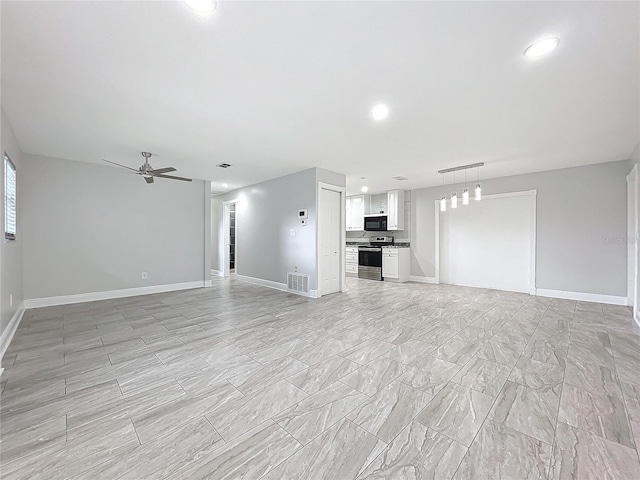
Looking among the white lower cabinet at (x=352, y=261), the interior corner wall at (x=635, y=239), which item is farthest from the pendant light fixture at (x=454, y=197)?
the white lower cabinet at (x=352, y=261)

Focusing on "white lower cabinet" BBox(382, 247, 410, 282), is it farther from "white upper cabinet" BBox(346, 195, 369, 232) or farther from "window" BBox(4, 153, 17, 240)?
"window" BBox(4, 153, 17, 240)

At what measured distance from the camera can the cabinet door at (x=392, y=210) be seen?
7590 millimetres

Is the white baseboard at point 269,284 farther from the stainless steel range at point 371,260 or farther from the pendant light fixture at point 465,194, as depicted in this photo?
the pendant light fixture at point 465,194

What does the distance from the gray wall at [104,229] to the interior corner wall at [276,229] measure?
3.49 ft

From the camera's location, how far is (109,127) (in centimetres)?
335

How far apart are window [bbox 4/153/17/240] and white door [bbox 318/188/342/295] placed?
14.4 feet

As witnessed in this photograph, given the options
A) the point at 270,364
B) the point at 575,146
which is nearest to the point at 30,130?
the point at 270,364

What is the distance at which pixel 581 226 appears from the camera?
509cm

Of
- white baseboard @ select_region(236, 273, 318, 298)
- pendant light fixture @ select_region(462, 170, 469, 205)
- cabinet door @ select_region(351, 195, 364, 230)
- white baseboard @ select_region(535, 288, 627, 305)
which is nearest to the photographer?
white baseboard @ select_region(535, 288, 627, 305)

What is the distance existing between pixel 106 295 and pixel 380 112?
19.3 feet

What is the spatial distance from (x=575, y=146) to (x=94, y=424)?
6350mm

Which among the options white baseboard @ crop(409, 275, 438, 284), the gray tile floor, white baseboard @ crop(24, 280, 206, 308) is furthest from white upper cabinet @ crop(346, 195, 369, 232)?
the gray tile floor

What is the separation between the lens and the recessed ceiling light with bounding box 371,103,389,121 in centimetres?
281

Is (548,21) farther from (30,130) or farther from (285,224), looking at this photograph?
(30,130)
